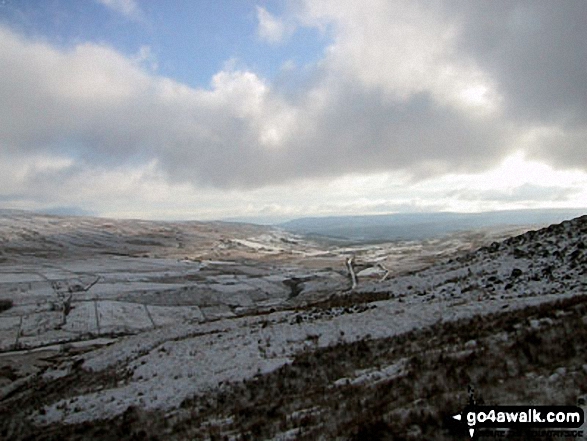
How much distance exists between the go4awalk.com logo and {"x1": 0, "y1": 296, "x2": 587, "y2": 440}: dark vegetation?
34cm

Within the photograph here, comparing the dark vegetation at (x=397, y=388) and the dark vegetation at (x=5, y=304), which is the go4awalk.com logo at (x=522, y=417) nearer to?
the dark vegetation at (x=397, y=388)

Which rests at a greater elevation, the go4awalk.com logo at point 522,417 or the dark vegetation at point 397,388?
the go4awalk.com logo at point 522,417

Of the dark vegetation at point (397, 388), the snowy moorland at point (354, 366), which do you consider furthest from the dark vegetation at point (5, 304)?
the dark vegetation at point (397, 388)

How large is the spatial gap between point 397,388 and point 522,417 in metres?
4.44

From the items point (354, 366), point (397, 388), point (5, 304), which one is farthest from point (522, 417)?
point (5, 304)

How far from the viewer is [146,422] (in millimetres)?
14828

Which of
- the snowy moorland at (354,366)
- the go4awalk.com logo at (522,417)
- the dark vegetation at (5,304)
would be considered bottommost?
the dark vegetation at (5,304)

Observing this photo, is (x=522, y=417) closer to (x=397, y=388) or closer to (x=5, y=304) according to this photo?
(x=397, y=388)

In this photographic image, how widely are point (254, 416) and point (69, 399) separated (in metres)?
12.6

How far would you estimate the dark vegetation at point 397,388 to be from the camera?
356 inches

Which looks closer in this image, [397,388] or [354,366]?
[397,388]

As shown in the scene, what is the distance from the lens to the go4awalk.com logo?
24.3 feet

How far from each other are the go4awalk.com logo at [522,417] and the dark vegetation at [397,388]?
34 centimetres

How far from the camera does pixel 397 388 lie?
39.1 feet
